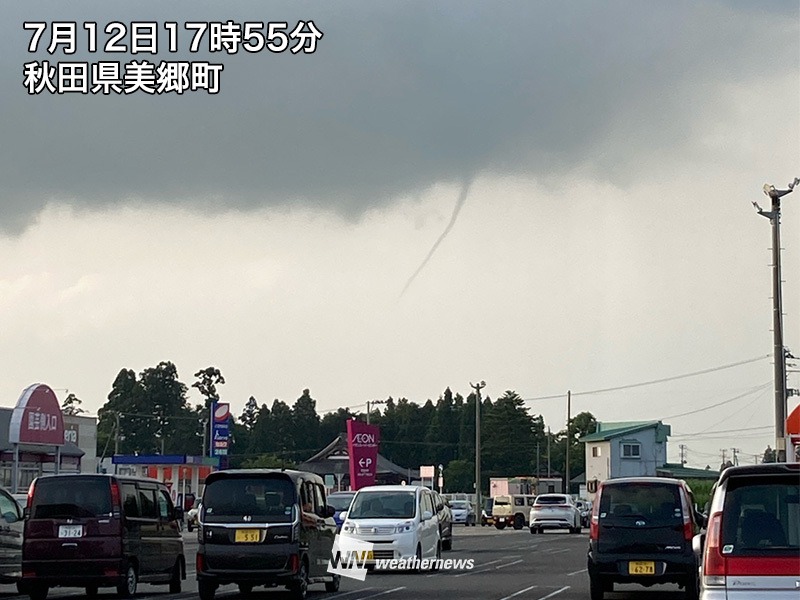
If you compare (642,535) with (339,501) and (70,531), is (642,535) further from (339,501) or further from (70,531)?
(339,501)

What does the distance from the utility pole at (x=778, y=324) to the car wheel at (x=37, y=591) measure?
18.9 meters

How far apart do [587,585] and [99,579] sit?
940 centimetres

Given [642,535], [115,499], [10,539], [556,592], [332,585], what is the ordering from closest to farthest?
[642,535], [115,499], [10,539], [556,592], [332,585]

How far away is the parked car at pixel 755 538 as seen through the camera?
444 inches

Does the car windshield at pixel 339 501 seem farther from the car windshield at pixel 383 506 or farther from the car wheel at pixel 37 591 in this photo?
the car wheel at pixel 37 591

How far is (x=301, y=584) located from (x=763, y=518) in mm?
11002

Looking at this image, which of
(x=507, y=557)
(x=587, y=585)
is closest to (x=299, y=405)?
(x=507, y=557)

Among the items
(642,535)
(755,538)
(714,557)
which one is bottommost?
(642,535)

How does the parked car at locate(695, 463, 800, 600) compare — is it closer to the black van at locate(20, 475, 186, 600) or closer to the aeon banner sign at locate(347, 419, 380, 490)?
the black van at locate(20, 475, 186, 600)

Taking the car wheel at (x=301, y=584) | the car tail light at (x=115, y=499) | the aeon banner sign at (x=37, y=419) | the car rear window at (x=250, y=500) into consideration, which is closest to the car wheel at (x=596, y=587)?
the car wheel at (x=301, y=584)

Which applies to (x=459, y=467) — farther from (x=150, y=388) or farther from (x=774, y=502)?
(x=774, y=502)

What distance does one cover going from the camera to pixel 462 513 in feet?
272

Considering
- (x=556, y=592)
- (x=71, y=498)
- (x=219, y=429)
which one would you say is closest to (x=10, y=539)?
(x=71, y=498)

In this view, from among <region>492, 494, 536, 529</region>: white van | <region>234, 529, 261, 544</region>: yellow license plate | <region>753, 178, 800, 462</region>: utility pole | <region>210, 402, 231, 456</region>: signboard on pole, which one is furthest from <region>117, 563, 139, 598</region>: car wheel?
<region>492, 494, 536, 529</region>: white van
